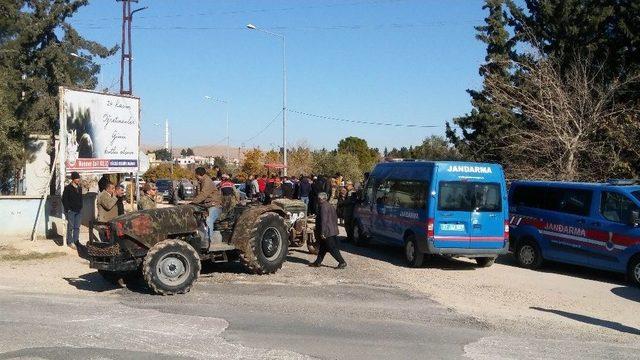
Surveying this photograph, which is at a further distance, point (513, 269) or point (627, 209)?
point (513, 269)

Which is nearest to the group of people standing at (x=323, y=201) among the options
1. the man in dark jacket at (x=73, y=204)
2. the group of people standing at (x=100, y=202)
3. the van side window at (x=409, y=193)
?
the van side window at (x=409, y=193)

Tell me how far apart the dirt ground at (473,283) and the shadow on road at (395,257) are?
29 millimetres

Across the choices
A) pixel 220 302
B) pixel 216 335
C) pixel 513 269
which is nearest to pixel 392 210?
Answer: pixel 513 269

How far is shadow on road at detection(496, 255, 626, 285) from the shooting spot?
42.1 ft

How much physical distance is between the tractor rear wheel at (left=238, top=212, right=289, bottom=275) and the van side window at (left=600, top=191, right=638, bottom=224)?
6259 millimetres

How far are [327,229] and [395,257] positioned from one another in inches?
125

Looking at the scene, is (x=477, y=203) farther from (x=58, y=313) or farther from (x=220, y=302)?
(x=58, y=313)

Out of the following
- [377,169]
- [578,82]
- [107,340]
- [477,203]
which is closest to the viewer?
[107,340]

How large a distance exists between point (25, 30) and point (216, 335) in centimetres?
2758

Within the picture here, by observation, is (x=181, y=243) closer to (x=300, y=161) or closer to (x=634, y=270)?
(x=634, y=270)

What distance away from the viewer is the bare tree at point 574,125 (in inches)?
773

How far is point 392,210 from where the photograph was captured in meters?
14.6

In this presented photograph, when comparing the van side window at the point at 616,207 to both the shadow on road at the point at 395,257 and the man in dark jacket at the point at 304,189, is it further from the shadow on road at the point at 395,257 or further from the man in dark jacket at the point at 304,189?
the man in dark jacket at the point at 304,189

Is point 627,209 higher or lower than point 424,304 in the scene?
higher
